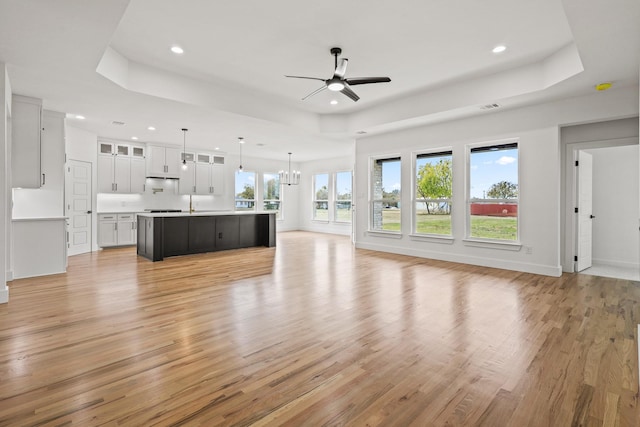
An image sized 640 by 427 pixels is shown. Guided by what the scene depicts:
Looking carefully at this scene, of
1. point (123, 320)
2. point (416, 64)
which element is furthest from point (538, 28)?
point (123, 320)

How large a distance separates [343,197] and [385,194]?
3.81 meters

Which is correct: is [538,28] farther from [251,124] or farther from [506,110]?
[251,124]

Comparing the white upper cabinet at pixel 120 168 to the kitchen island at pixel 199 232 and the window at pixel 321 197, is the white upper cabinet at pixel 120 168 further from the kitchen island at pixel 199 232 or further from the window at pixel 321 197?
the window at pixel 321 197

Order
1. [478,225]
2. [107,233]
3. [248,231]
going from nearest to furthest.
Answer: [478,225] → [107,233] → [248,231]

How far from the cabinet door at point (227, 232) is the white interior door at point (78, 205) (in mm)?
2937

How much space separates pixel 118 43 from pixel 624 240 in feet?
28.2

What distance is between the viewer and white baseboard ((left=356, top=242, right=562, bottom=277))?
525 centimetres

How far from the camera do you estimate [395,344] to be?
263 cm

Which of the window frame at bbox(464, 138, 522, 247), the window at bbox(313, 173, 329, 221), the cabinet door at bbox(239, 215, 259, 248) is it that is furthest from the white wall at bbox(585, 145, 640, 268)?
the window at bbox(313, 173, 329, 221)

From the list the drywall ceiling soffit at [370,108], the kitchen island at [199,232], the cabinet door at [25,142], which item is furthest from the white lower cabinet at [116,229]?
the drywall ceiling soffit at [370,108]

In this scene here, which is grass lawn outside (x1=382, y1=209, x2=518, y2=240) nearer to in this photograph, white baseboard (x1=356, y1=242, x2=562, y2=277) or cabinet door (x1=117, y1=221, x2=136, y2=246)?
white baseboard (x1=356, y1=242, x2=562, y2=277)

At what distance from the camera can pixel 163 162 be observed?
9008 mm

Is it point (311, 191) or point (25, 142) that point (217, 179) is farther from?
point (25, 142)

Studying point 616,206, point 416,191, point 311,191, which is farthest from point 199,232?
point 616,206
